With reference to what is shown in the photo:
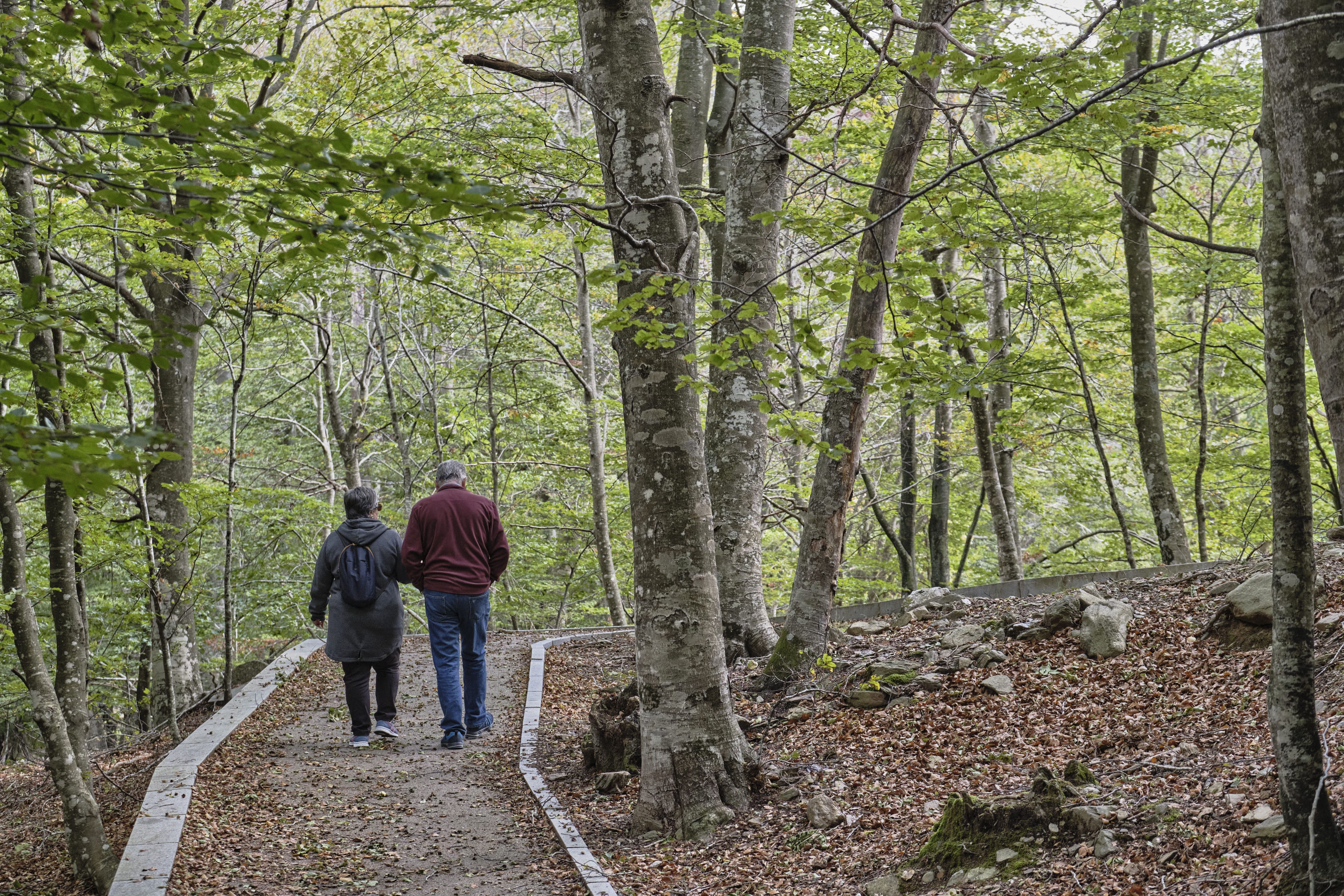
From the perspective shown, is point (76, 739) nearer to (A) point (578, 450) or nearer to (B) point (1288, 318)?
(B) point (1288, 318)

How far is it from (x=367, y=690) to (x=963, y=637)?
4.57m

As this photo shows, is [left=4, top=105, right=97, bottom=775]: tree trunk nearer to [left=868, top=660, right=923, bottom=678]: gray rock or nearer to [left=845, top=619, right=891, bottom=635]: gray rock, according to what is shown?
[left=868, top=660, right=923, bottom=678]: gray rock

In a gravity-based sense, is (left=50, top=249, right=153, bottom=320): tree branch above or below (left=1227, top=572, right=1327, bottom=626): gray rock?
above

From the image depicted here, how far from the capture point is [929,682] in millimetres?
6164

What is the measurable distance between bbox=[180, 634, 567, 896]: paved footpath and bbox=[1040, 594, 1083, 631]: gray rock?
378cm

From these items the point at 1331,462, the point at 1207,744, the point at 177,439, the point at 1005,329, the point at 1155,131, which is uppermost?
the point at 1155,131

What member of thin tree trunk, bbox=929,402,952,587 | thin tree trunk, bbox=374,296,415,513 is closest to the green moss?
thin tree trunk, bbox=929,402,952,587

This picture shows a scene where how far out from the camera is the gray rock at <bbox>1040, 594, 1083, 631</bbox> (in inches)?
253

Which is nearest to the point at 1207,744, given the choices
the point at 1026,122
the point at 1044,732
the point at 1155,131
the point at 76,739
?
the point at 1044,732

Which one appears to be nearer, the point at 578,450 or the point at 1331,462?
the point at 1331,462

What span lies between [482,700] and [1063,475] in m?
13.1

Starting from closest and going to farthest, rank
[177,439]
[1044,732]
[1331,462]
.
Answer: [177,439], [1044,732], [1331,462]

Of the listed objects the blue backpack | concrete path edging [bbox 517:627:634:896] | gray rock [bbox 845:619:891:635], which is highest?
the blue backpack

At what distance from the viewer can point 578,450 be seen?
17.7 m
